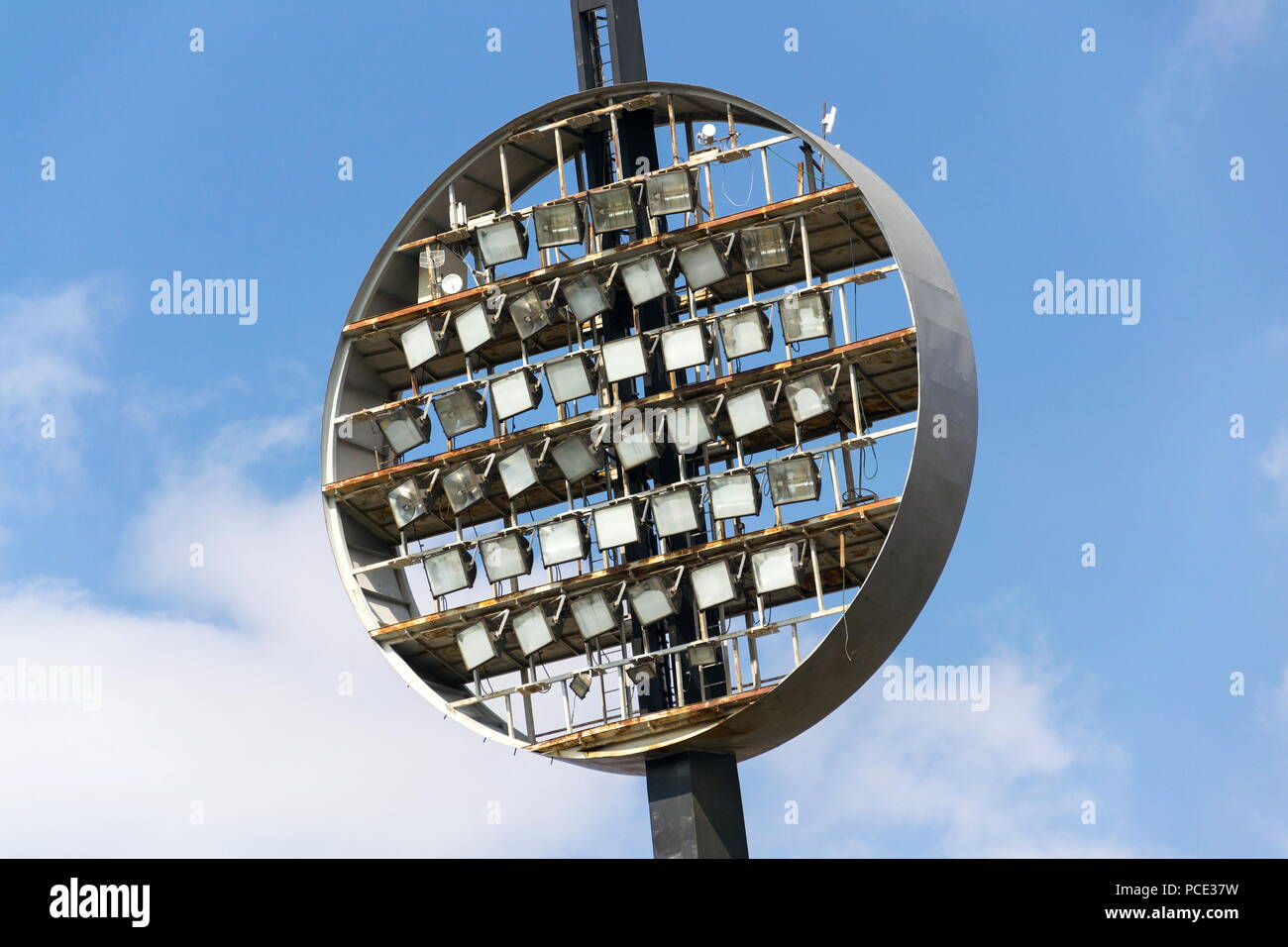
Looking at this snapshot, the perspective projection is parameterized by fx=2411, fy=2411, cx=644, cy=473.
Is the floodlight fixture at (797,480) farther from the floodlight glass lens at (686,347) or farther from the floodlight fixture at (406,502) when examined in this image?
the floodlight fixture at (406,502)

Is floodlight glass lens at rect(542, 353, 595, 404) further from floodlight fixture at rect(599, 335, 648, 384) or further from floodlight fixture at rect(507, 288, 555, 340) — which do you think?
floodlight fixture at rect(507, 288, 555, 340)

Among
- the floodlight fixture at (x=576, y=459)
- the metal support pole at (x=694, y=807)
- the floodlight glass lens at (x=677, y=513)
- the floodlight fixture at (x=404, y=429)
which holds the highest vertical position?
the floodlight fixture at (x=404, y=429)

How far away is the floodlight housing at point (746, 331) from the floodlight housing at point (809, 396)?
1.01m

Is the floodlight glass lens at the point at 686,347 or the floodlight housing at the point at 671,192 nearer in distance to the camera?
the floodlight glass lens at the point at 686,347

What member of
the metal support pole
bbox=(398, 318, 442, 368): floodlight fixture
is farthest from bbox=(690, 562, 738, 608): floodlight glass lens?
bbox=(398, 318, 442, 368): floodlight fixture

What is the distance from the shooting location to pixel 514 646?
43781 mm

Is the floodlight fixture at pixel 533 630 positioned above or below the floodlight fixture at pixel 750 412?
below

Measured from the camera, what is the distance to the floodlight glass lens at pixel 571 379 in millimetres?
43375

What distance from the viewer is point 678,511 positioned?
1652 inches

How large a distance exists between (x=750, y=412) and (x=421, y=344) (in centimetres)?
685

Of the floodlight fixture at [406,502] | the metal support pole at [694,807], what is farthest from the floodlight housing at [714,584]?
the floodlight fixture at [406,502]

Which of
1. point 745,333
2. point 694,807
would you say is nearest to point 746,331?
point 745,333
